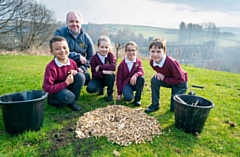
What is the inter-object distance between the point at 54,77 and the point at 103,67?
130cm

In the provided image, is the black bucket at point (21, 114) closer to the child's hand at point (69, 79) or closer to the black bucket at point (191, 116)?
the child's hand at point (69, 79)

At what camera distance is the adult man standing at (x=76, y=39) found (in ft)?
14.2

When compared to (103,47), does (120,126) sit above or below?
below

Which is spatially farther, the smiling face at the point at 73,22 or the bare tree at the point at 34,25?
the bare tree at the point at 34,25

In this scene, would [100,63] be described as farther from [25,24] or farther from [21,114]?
[25,24]

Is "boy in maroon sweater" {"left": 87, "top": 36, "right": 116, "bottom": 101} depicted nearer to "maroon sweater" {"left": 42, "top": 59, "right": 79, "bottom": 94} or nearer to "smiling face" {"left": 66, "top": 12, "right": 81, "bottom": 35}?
"smiling face" {"left": 66, "top": 12, "right": 81, "bottom": 35}

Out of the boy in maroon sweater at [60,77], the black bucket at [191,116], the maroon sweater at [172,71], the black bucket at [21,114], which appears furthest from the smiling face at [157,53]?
the black bucket at [21,114]

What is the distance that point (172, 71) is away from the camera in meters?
3.67

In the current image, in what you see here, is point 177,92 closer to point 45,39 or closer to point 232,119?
point 232,119

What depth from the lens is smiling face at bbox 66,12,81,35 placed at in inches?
169

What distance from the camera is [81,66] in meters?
4.52

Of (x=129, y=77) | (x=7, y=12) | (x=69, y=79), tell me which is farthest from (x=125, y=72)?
(x=7, y=12)

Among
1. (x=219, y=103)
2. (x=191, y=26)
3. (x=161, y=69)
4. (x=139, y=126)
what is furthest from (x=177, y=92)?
(x=191, y=26)

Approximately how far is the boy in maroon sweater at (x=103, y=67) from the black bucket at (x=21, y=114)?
A: 1.77 meters
